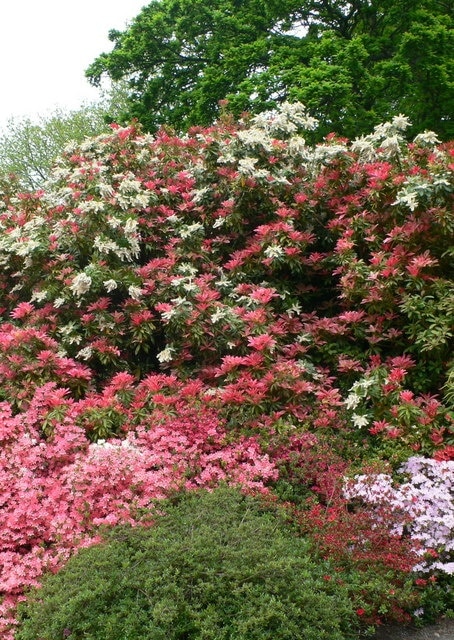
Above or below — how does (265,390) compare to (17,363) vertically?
below

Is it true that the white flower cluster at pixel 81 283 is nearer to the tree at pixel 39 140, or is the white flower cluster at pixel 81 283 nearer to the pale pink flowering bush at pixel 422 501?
the pale pink flowering bush at pixel 422 501

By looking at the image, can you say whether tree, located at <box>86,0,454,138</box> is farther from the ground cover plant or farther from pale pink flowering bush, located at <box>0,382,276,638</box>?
pale pink flowering bush, located at <box>0,382,276,638</box>

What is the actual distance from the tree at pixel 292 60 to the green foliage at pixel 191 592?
30.5 ft

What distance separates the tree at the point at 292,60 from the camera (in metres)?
11.5

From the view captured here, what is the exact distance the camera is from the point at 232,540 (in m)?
3.10

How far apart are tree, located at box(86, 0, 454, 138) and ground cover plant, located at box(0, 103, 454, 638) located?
5778 mm

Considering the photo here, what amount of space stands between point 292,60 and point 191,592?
11.3 m

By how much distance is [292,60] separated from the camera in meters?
12.0

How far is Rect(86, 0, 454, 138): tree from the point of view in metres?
11.5

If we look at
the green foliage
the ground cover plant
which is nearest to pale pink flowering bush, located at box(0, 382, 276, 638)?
the ground cover plant

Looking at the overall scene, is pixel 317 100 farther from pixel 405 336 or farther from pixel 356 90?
pixel 405 336

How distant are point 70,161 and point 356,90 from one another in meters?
6.93

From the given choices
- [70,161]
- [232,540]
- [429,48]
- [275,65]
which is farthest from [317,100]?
[232,540]

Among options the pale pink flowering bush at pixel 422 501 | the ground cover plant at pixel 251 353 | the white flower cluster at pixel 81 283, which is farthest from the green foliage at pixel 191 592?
the white flower cluster at pixel 81 283
